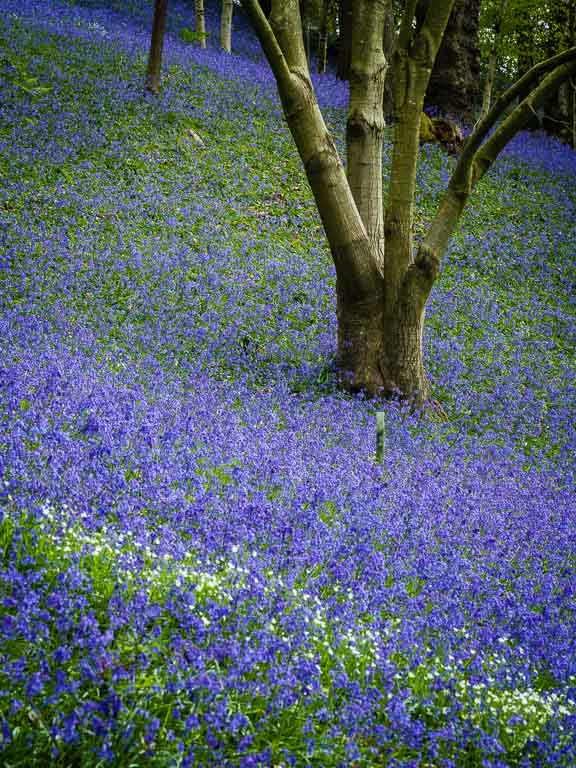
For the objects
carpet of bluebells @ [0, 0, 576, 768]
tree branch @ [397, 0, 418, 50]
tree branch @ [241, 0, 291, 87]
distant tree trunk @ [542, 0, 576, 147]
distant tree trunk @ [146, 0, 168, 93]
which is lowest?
carpet of bluebells @ [0, 0, 576, 768]

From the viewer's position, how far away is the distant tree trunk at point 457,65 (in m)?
19.0

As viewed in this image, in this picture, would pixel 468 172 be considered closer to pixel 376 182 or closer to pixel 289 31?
pixel 376 182

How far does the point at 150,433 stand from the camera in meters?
5.12

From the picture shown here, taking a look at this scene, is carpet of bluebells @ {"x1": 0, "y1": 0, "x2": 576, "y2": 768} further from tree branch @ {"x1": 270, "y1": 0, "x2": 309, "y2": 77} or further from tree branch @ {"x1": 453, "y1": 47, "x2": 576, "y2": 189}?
tree branch @ {"x1": 270, "y1": 0, "x2": 309, "y2": 77}

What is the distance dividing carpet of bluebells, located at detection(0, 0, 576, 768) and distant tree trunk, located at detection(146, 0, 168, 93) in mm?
4365

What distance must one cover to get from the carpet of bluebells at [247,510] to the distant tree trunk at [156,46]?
436 centimetres

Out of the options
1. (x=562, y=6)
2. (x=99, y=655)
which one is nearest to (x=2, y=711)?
(x=99, y=655)

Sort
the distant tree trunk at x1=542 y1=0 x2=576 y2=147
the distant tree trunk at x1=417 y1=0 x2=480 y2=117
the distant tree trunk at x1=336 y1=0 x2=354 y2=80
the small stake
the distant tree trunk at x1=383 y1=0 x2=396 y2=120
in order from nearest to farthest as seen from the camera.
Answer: the small stake → the distant tree trunk at x1=383 y1=0 x2=396 y2=120 → the distant tree trunk at x1=417 y1=0 x2=480 y2=117 → the distant tree trunk at x1=542 y1=0 x2=576 y2=147 → the distant tree trunk at x1=336 y1=0 x2=354 y2=80

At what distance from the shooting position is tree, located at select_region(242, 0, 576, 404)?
8117mm

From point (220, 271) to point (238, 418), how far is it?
5.29 meters

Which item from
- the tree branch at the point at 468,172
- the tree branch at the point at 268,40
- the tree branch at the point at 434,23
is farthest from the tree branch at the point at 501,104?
the tree branch at the point at 268,40

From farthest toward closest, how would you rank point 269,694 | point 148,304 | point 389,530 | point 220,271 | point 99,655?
point 220,271 → point 148,304 → point 389,530 → point 269,694 → point 99,655

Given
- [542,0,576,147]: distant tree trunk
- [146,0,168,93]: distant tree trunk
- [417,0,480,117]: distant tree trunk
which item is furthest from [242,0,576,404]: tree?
[542,0,576,147]: distant tree trunk

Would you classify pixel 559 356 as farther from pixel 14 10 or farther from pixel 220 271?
pixel 14 10
